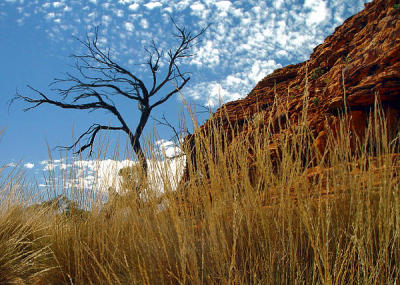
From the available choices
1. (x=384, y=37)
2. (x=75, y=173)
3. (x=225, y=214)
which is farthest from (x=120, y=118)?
(x=225, y=214)

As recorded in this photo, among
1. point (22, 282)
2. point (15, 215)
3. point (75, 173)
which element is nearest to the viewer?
point (22, 282)

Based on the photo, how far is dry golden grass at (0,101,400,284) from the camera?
1492 millimetres

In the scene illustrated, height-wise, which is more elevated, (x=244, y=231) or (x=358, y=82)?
(x=358, y=82)

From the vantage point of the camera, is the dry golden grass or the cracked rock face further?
the cracked rock face

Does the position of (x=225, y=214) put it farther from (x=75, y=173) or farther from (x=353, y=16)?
(x=353, y=16)

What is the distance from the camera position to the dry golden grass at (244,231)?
1.49 m

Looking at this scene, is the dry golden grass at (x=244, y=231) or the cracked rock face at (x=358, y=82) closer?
the dry golden grass at (x=244, y=231)

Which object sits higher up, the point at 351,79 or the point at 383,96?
the point at 351,79

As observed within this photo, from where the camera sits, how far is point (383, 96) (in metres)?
5.00

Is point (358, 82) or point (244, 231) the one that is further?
point (358, 82)

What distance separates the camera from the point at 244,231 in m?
1.97

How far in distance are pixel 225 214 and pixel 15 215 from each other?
2.98m

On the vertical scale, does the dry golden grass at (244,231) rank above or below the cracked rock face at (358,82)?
below

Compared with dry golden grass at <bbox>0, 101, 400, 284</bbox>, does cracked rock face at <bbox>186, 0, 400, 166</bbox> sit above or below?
above
